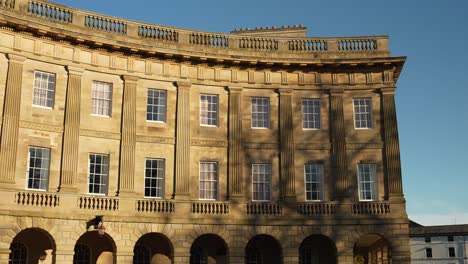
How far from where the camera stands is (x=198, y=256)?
29484mm

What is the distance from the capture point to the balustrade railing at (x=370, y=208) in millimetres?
29078

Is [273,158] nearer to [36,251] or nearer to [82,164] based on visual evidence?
[82,164]

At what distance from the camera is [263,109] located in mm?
30547

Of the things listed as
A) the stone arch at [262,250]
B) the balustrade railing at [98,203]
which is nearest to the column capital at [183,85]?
the balustrade railing at [98,203]

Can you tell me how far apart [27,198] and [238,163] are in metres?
10.3

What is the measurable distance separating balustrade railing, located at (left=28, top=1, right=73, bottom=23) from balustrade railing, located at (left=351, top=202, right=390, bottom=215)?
17.1 meters

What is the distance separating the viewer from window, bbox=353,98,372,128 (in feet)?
100

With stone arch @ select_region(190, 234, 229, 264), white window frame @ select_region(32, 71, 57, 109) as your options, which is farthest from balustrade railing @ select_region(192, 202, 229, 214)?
white window frame @ select_region(32, 71, 57, 109)

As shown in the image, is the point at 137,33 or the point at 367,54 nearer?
the point at 137,33

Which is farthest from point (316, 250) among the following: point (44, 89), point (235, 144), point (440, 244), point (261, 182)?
point (440, 244)

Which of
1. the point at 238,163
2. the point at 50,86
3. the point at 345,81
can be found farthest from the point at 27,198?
the point at 345,81

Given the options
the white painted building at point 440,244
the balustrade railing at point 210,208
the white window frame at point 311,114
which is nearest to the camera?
the balustrade railing at point 210,208

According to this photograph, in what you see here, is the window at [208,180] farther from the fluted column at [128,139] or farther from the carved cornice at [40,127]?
the carved cornice at [40,127]

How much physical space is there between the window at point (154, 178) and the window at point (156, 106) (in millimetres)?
2227
